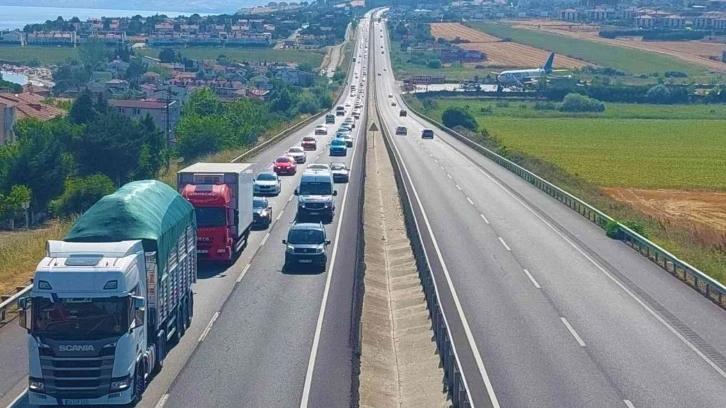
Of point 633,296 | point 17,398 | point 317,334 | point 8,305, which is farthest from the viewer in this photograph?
point 633,296

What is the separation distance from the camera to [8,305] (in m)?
26.5

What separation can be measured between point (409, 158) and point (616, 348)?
169 feet

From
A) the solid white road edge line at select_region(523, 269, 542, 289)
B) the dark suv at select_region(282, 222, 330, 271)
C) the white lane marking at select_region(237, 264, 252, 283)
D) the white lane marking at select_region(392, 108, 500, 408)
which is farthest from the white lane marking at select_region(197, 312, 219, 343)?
the solid white road edge line at select_region(523, 269, 542, 289)

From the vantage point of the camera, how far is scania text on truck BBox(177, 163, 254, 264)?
113 ft

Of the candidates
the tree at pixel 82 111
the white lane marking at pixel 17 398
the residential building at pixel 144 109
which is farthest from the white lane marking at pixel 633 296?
the residential building at pixel 144 109

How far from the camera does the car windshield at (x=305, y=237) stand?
34.7m

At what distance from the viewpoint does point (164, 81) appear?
168 metres

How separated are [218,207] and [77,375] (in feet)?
52.0

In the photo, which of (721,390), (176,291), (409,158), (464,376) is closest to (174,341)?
(176,291)

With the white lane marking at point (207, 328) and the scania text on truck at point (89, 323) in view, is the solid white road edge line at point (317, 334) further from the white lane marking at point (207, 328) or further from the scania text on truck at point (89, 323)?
the scania text on truck at point (89, 323)

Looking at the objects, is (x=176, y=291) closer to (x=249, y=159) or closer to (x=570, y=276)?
(x=570, y=276)

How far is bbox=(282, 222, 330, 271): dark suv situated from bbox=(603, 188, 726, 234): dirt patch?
72.6 ft

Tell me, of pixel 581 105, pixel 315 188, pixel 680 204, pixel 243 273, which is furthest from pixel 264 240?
pixel 581 105

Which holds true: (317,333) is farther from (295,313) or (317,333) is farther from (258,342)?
(295,313)
